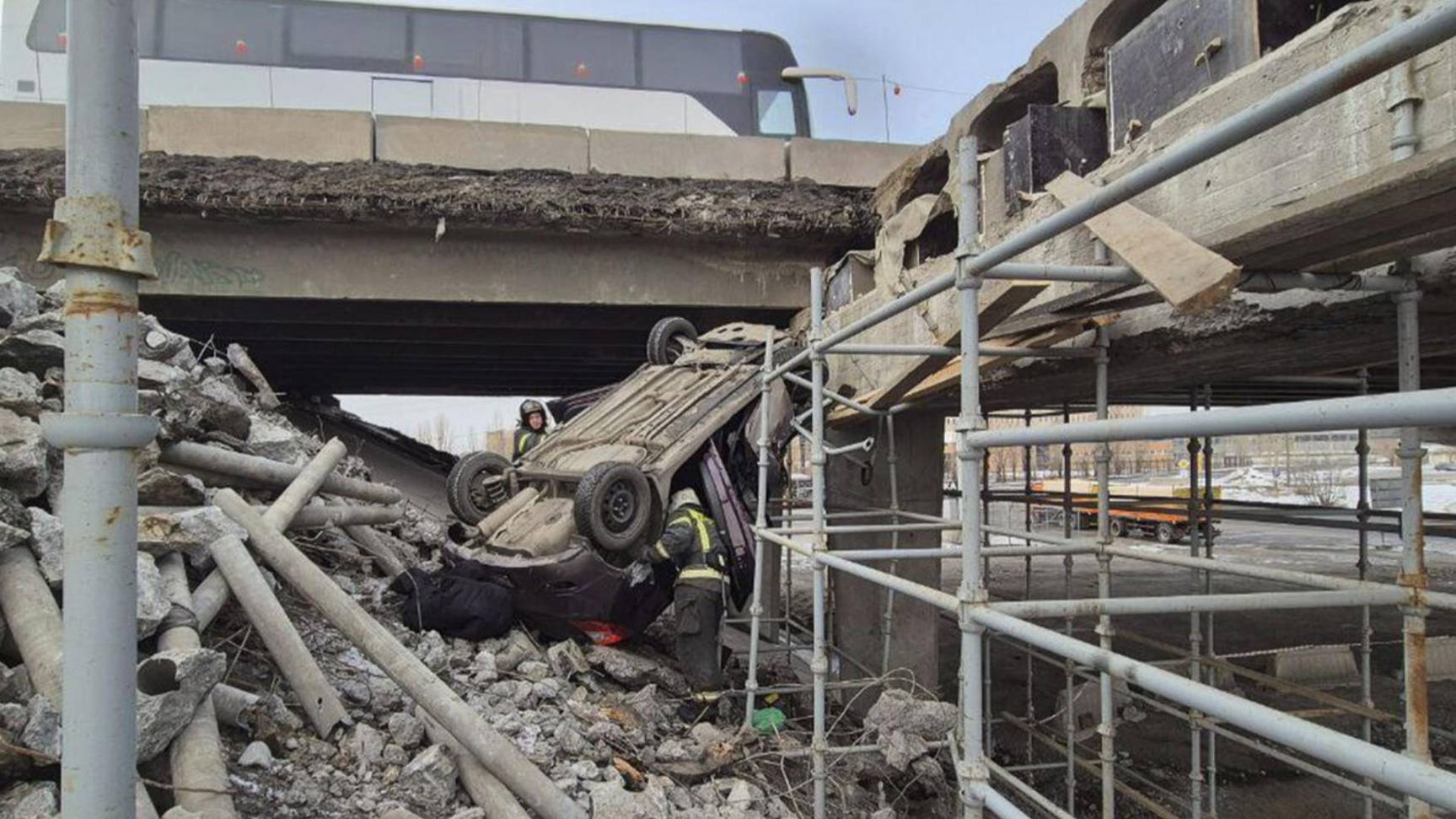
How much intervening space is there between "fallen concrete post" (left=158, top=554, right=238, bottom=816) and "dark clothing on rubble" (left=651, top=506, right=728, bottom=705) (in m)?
3.01

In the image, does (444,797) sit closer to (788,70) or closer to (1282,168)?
(1282,168)

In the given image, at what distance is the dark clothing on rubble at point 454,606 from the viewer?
18.8 feet

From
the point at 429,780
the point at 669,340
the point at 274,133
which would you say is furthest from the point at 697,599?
the point at 274,133

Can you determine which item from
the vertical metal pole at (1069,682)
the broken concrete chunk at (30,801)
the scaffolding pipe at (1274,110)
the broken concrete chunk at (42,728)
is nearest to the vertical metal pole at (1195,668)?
the vertical metal pole at (1069,682)

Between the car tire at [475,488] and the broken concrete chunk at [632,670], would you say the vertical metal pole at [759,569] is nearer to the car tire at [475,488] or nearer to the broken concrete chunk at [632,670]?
the broken concrete chunk at [632,670]

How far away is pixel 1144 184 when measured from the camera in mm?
1869

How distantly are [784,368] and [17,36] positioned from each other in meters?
11.1

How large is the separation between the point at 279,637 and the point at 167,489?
4.51 ft

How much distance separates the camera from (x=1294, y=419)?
1.44 meters

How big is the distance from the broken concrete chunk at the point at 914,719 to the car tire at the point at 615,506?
211cm

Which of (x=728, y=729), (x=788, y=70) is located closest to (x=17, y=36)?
(x=788, y=70)

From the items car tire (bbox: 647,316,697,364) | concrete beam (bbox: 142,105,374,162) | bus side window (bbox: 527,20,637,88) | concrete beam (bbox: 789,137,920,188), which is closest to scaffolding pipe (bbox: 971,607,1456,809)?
car tire (bbox: 647,316,697,364)

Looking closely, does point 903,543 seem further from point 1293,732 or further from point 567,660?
point 1293,732

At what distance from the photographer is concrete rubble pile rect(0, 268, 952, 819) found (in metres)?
3.30
